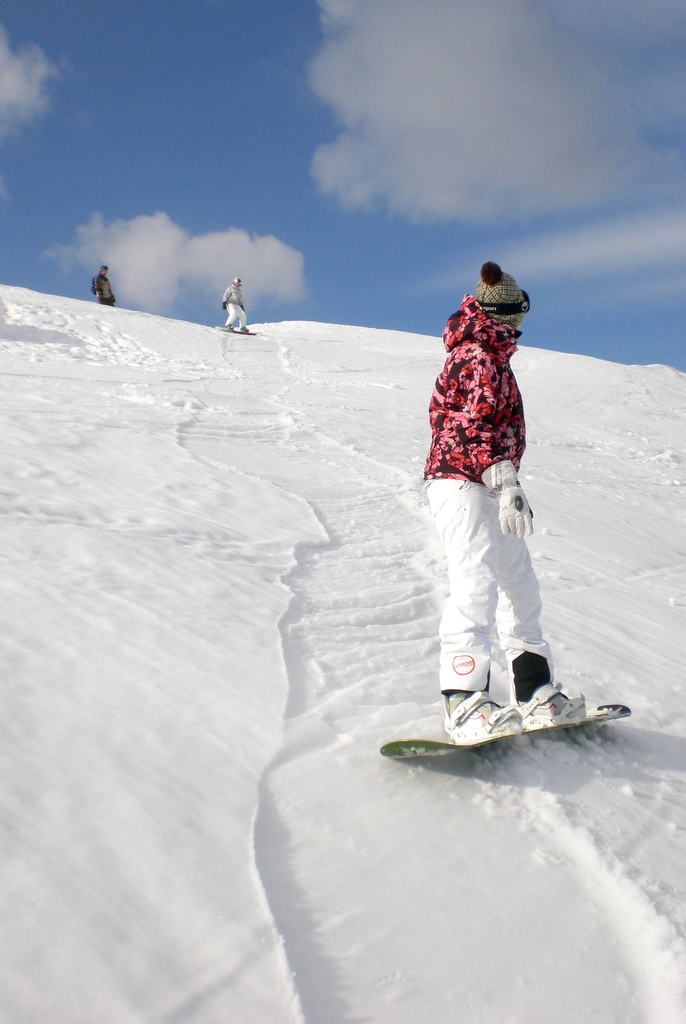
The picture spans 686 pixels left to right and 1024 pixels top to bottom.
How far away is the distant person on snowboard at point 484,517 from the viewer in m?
2.45

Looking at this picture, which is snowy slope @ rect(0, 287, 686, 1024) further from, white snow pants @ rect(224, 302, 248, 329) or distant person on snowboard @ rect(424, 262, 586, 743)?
white snow pants @ rect(224, 302, 248, 329)

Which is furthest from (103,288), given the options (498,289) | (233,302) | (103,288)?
(498,289)

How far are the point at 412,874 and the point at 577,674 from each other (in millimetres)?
1654

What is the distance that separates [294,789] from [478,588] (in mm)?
940

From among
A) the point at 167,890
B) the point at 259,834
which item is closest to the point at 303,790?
the point at 259,834

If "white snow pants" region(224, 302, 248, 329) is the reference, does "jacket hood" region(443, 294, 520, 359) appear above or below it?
below

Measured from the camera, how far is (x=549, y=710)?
2455mm

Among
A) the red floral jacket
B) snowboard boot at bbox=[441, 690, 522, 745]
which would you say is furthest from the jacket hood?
snowboard boot at bbox=[441, 690, 522, 745]

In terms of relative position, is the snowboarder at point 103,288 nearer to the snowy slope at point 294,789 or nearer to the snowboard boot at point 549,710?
the snowy slope at point 294,789

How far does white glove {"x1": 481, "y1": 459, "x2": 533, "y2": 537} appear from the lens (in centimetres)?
246

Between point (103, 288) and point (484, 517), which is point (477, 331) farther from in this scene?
point (103, 288)

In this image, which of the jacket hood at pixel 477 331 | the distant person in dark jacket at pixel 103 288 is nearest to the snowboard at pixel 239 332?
the distant person in dark jacket at pixel 103 288

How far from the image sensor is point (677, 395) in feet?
56.4

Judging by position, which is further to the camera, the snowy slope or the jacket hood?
the jacket hood
